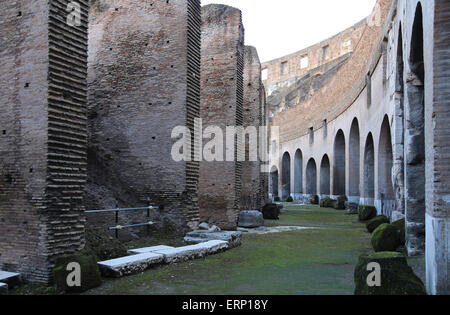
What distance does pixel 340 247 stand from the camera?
8.21m

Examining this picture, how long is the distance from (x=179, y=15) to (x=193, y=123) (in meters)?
2.50

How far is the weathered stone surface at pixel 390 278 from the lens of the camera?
152 inches

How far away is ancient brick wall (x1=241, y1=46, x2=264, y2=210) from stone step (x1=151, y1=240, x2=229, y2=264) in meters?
7.55

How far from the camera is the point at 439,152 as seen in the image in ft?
14.0

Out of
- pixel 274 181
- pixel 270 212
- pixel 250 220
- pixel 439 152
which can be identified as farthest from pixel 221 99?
pixel 274 181

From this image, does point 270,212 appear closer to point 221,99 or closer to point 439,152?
point 221,99

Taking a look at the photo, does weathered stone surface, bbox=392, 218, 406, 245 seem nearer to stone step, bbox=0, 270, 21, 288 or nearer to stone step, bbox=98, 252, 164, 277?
stone step, bbox=98, 252, 164, 277

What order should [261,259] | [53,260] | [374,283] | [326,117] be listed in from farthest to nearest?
[326,117], [261,259], [53,260], [374,283]

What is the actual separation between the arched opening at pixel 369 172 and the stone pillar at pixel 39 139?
15.4 metres

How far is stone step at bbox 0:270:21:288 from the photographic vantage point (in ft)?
16.3

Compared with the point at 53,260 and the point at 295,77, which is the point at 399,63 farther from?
the point at 295,77

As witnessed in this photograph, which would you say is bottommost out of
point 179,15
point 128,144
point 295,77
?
point 128,144

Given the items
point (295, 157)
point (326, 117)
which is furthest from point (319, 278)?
point (295, 157)
